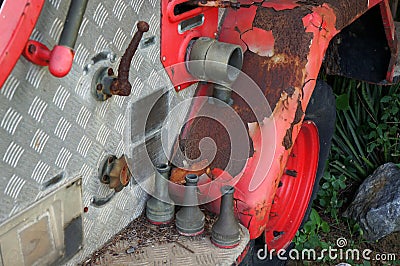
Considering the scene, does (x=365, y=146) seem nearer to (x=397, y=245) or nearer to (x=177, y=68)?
(x=397, y=245)

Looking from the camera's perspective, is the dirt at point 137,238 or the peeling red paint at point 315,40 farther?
the peeling red paint at point 315,40

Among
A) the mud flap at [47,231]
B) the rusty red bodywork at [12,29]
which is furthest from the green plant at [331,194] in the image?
the rusty red bodywork at [12,29]

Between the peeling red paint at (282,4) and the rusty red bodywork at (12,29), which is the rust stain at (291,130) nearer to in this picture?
the peeling red paint at (282,4)

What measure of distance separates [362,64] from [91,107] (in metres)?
1.73

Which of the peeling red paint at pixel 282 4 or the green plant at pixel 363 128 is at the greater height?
the peeling red paint at pixel 282 4

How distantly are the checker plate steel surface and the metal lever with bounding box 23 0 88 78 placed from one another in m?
0.03

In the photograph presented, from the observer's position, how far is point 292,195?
272 cm

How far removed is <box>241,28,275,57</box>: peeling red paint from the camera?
201 cm

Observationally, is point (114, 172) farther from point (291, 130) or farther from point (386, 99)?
point (386, 99)

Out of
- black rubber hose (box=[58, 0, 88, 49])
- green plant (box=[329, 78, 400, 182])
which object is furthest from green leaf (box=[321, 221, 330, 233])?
black rubber hose (box=[58, 0, 88, 49])

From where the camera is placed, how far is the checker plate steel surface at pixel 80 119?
1.32 metres

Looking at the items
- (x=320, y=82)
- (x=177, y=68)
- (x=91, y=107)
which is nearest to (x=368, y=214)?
(x=320, y=82)

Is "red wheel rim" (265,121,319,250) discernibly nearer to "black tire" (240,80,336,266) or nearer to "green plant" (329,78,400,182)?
"black tire" (240,80,336,266)

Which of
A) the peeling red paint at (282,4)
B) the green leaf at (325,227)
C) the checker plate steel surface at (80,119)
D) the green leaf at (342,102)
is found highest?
the peeling red paint at (282,4)
